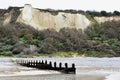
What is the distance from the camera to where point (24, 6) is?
17662 centimetres

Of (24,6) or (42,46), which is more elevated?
(24,6)

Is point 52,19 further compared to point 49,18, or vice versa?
point 49,18

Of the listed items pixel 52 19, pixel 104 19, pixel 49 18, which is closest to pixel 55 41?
pixel 52 19

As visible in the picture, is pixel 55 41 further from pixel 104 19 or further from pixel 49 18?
pixel 104 19

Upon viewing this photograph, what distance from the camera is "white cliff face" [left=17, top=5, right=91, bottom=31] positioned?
175 m

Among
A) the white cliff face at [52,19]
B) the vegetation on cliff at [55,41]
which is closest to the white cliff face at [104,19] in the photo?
the white cliff face at [52,19]

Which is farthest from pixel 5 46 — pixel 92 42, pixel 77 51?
pixel 92 42

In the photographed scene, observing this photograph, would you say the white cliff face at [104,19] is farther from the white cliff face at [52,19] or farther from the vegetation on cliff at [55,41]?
the vegetation on cliff at [55,41]

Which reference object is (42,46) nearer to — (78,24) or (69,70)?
(78,24)

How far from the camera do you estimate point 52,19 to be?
180750 millimetres

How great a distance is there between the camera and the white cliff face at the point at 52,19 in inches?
6905

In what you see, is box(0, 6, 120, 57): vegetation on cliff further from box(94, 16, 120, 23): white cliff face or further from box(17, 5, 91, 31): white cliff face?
box(94, 16, 120, 23): white cliff face

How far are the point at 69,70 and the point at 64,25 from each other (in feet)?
441

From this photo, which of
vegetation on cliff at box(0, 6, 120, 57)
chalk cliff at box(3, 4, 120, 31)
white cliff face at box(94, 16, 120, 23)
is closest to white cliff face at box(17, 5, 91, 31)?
chalk cliff at box(3, 4, 120, 31)
